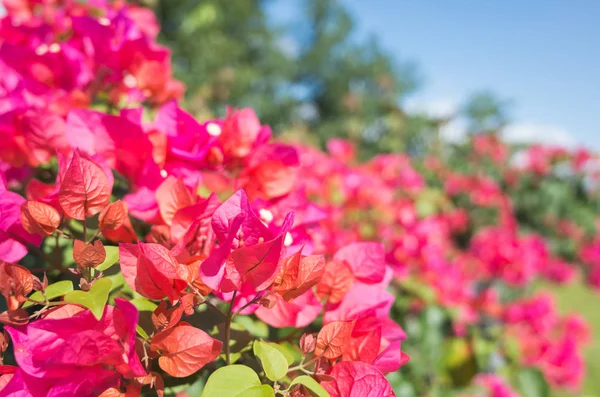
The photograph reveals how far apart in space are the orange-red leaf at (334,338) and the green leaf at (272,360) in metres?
0.04

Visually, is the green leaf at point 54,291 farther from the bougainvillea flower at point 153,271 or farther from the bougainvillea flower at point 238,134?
the bougainvillea flower at point 238,134

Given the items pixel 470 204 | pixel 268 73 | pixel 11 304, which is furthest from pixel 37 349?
pixel 268 73

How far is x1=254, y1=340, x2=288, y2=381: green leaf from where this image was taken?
0.36m

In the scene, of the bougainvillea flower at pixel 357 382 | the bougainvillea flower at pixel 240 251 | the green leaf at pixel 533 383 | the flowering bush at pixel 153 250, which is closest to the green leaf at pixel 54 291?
the flowering bush at pixel 153 250

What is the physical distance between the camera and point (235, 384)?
0.34m

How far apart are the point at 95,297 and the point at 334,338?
0.18 m

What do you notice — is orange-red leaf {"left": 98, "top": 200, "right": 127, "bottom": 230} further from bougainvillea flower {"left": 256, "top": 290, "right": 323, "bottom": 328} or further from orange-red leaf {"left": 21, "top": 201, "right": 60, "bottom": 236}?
bougainvillea flower {"left": 256, "top": 290, "right": 323, "bottom": 328}

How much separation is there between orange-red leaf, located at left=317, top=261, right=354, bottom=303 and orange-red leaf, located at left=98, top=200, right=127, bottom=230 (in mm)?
190

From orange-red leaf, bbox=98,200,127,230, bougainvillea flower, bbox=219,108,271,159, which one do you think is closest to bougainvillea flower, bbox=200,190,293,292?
orange-red leaf, bbox=98,200,127,230

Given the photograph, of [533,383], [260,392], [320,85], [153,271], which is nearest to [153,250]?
[153,271]

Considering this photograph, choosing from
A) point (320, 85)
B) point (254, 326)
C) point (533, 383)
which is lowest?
point (320, 85)

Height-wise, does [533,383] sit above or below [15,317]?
below

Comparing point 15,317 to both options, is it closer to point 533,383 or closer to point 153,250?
point 153,250

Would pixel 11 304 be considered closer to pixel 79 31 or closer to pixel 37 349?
pixel 37 349
